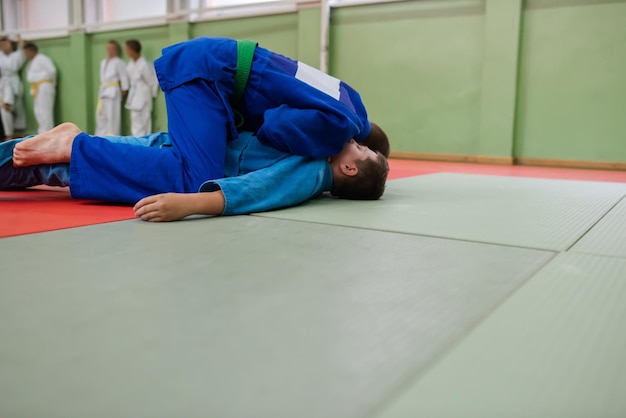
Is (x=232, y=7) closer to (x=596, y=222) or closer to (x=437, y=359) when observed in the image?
(x=596, y=222)

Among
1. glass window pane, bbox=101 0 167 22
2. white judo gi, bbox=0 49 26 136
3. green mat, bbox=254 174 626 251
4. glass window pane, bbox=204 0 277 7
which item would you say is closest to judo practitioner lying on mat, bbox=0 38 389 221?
green mat, bbox=254 174 626 251

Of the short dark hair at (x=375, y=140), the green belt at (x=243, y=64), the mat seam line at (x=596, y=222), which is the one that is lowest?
the mat seam line at (x=596, y=222)

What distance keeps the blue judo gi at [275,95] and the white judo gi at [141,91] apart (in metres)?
Answer: 5.90

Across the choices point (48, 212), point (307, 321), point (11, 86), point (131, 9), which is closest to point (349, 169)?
point (48, 212)

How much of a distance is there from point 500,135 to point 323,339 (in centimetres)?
544

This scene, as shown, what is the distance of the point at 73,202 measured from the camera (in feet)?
7.13

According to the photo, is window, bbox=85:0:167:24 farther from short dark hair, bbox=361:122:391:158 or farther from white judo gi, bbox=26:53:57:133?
short dark hair, bbox=361:122:391:158

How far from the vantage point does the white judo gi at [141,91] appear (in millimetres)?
7758

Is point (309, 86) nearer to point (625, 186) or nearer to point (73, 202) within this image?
point (73, 202)

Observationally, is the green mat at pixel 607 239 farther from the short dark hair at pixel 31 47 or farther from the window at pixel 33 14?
the window at pixel 33 14

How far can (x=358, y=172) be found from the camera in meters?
2.22

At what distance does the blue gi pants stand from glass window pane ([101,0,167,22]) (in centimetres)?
654

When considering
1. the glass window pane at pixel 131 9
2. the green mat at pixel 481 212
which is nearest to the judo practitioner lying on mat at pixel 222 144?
the green mat at pixel 481 212

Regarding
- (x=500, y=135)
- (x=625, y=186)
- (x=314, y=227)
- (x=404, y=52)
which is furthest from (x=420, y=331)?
(x=404, y=52)
